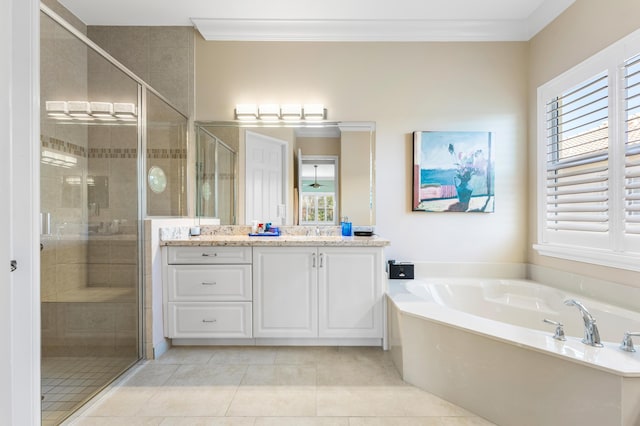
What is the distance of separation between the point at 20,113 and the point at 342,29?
94.8 inches

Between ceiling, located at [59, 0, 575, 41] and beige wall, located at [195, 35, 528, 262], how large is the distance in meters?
0.09

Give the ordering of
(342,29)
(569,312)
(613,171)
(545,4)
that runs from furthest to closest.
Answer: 1. (342,29)
2. (545,4)
3. (569,312)
4. (613,171)

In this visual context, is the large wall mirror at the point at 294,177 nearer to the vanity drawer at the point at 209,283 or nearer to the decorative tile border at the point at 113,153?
the vanity drawer at the point at 209,283

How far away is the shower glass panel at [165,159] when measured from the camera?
2.48 metres

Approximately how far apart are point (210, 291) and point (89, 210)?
3.22 feet

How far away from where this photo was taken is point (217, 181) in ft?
9.59

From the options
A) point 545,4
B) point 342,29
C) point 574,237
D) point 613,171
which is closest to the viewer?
point 613,171

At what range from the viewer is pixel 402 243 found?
2924 mm

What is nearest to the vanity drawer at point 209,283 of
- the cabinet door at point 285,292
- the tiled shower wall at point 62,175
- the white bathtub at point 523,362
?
A: the cabinet door at point 285,292

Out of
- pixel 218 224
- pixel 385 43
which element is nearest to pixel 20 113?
pixel 218 224

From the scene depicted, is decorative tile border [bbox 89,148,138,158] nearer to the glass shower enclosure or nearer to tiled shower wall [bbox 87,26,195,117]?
the glass shower enclosure

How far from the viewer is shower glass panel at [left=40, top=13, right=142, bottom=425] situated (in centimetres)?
162

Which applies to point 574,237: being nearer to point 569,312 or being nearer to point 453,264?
point 569,312

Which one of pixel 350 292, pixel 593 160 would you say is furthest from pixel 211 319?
pixel 593 160
